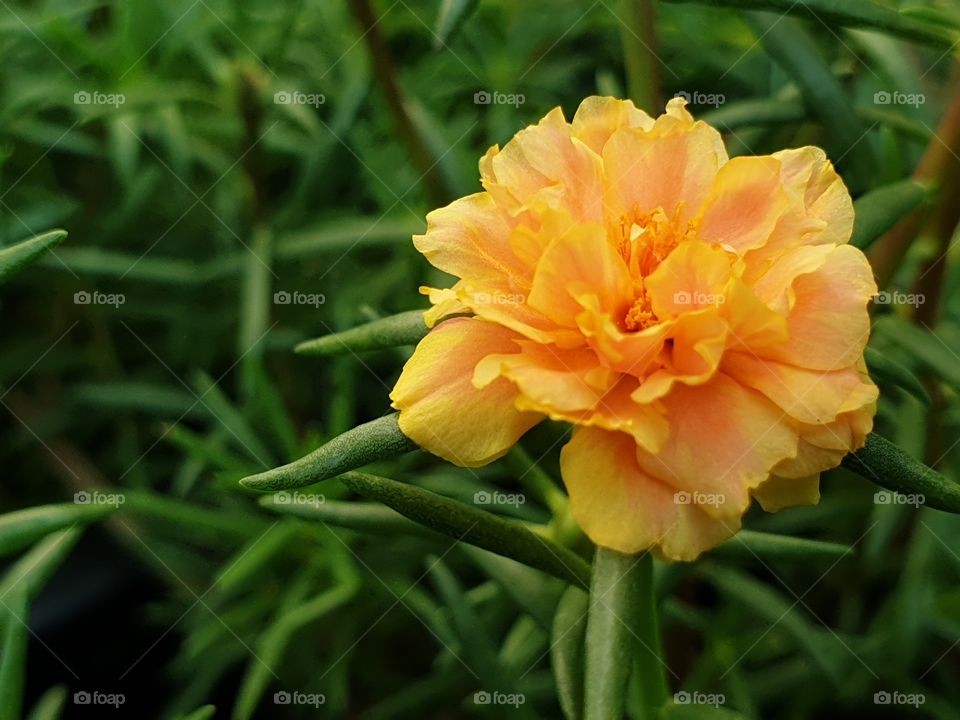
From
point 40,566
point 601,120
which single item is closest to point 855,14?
point 601,120

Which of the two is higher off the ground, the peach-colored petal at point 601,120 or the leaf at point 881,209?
the peach-colored petal at point 601,120

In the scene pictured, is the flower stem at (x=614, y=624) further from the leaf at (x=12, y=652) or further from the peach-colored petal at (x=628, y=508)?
the leaf at (x=12, y=652)

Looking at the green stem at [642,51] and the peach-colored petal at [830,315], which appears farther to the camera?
the green stem at [642,51]

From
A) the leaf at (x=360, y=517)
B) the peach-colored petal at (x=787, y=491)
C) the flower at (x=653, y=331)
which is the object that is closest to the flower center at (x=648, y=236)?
the flower at (x=653, y=331)

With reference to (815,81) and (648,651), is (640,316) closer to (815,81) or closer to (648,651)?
(648,651)

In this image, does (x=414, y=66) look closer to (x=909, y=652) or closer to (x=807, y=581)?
(x=807, y=581)

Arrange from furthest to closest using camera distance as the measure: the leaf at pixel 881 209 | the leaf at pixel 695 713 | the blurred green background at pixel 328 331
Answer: the blurred green background at pixel 328 331
the leaf at pixel 881 209
the leaf at pixel 695 713

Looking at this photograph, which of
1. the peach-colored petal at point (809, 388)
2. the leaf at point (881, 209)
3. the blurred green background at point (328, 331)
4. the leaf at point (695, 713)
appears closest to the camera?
the peach-colored petal at point (809, 388)
